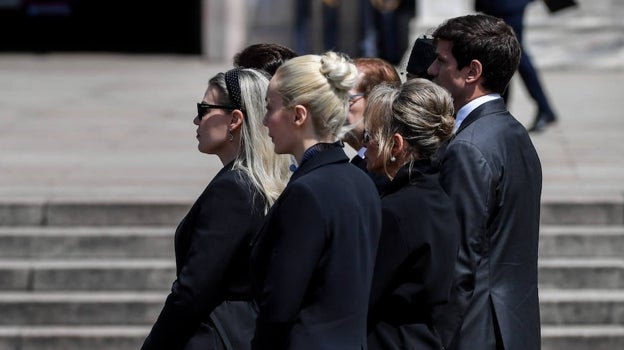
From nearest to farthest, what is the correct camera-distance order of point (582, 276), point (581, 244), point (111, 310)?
1. point (111, 310)
2. point (582, 276)
3. point (581, 244)

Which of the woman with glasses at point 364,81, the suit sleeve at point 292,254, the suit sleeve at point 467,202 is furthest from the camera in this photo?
the woman with glasses at point 364,81

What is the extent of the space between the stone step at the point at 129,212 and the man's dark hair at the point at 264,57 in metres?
3.36

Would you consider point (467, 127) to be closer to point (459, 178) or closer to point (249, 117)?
point (459, 178)

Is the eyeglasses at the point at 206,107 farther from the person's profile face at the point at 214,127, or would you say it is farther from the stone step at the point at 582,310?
the stone step at the point at 582,310

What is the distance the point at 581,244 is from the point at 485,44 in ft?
12.3

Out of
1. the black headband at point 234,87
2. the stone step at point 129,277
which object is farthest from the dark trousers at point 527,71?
the black headband at point 234,87

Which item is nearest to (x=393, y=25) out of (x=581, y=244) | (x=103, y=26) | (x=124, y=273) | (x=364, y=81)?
(x=103, y=26)

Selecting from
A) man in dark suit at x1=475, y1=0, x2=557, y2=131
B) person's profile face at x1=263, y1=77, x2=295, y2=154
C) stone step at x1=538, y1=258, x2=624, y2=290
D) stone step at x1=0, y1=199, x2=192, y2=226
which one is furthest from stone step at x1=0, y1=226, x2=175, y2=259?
person's profile face at x1=263, y1=77, x2=295, y2=154

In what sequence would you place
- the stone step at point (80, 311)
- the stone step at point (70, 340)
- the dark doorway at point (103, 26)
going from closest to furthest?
1. the stone step at point (70, 340)
2. the stone step at point (80, 311)
3. the dark doorway at point (103, 26)

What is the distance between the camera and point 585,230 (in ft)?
25.8

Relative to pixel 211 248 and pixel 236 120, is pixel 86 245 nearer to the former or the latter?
pixel 236 120

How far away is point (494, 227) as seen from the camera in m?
4.27

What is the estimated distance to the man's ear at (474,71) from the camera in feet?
14.0

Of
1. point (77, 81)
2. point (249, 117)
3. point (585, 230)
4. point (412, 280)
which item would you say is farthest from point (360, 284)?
A: point (77, 81)
